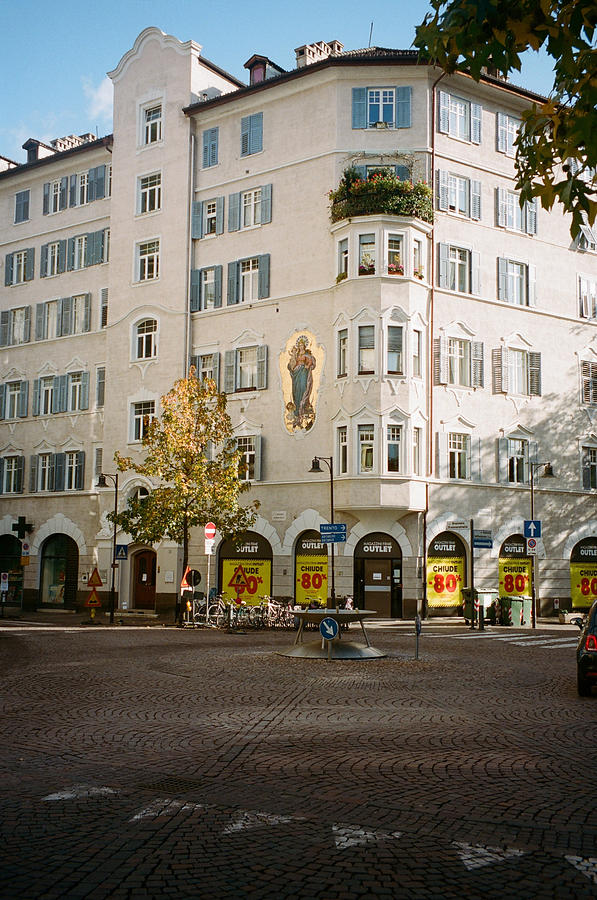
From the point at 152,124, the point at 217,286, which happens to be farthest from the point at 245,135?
the point at 217,286

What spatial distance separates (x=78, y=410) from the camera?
4750 cm

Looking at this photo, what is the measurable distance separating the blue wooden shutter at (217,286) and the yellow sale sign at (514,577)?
53.8 ft

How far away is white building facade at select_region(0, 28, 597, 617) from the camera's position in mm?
37656

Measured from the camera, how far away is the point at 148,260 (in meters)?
45.1

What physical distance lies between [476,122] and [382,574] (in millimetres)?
19303

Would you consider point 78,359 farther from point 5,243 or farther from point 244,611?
point 244,611

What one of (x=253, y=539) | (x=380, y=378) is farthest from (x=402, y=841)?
(x=253, y=539)

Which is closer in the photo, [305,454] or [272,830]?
[272,830]

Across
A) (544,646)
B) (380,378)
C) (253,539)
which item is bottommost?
(544,646)

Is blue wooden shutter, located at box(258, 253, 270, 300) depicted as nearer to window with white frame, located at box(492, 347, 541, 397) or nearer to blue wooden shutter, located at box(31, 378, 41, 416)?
window with white frame, located at box(492, 347, 541, 397)

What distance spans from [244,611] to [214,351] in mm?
13355

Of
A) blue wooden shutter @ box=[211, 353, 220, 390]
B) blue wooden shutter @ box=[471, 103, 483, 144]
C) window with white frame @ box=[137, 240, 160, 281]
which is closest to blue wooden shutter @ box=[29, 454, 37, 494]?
window with white frame @ box=[137, 240, 160, 281]

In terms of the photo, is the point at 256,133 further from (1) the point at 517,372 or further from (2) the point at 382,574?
(2) the point at 382,574

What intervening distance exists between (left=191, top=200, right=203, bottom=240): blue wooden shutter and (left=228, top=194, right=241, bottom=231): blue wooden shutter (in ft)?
5.32
